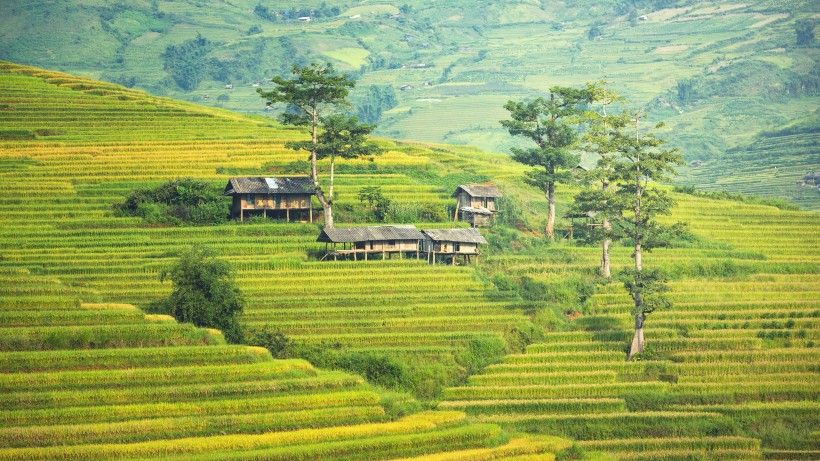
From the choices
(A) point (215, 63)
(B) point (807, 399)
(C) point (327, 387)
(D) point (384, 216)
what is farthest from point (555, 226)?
(A) point (215, 63)

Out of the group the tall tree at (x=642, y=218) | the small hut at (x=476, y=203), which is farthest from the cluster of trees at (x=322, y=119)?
the tall tree at (x=642, y=218)

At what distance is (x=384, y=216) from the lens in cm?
6869

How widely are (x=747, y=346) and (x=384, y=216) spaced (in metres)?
23.7

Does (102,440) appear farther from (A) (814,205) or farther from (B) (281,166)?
(A) (814,205)

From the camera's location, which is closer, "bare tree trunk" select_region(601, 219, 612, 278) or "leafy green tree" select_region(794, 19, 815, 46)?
"bare tree trunk" select_region(601, 219, 612, 278)

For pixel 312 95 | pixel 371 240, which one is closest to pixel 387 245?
pixel 371 240

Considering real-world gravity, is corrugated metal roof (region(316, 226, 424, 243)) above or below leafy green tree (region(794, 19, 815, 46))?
below

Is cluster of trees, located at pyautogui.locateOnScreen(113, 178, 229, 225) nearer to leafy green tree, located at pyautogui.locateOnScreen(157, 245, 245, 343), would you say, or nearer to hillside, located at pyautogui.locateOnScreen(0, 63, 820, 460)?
hillside, located at pyautogui.locateOnScreen(0, 63, 820, 460)

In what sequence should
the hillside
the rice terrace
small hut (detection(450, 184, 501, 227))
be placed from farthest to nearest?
small hut (detection(450, 184, 501, 227))
the rice terrace
the hillside

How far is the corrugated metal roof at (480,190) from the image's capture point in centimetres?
7238

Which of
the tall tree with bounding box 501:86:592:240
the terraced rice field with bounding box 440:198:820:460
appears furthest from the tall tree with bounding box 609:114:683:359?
the tall tree with bounding box 501:86:592:240

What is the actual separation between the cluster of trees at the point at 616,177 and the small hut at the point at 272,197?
1543 centimetres

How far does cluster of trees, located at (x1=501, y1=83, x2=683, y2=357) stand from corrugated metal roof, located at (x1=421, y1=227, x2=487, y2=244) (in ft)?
21.2

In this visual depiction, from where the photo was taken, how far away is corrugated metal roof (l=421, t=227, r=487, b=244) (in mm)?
63969
